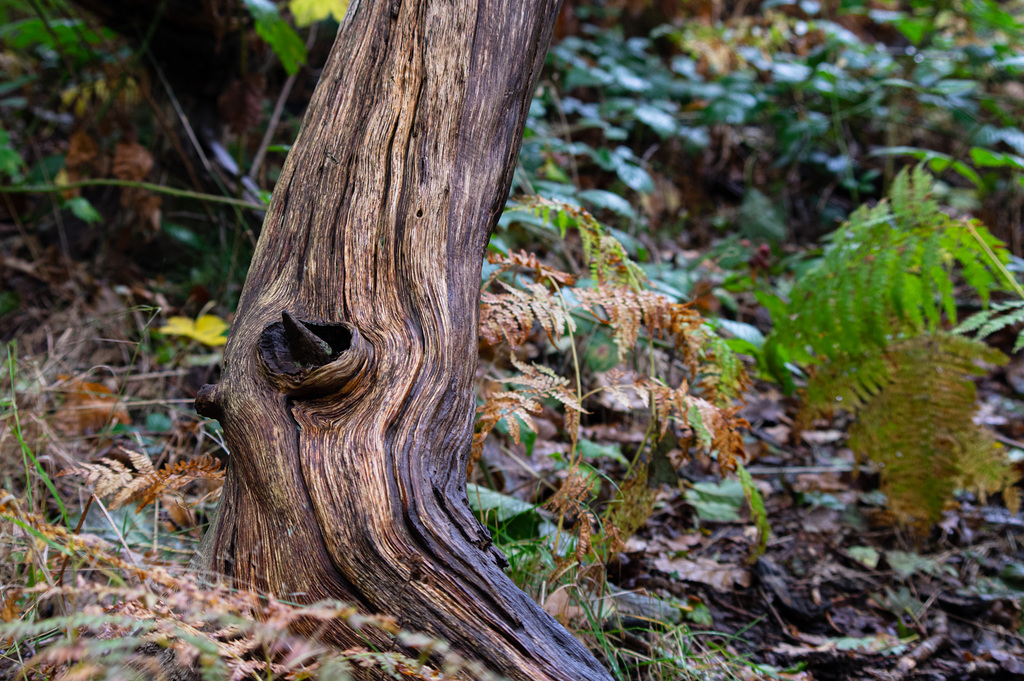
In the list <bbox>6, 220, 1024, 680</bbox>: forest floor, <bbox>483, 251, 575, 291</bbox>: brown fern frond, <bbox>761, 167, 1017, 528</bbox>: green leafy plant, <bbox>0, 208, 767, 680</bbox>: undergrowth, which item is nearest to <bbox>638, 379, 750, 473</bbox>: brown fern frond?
<bbox>0, 208, 767, 680</bbox>: undergrowth

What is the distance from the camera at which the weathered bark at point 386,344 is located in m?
1.29

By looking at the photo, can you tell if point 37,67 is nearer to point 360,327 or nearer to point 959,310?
point 360,327

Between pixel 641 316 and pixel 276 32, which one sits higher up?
pixel 276 32

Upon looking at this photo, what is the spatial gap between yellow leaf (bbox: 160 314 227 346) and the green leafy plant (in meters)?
2.71

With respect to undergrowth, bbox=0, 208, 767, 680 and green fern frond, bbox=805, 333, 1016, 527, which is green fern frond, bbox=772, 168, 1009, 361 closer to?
green fern frond, bbox=805, 333, 1016, 527

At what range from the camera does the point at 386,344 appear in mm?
1555

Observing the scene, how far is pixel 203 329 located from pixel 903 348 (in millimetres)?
3420

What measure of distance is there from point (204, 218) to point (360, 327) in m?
3.23

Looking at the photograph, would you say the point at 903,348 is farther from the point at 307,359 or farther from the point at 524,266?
the point at 307,359

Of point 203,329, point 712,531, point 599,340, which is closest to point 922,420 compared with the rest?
point 712,531

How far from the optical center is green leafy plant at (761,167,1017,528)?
2.70m

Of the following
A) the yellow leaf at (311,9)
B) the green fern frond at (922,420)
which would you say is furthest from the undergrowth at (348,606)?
the yellow leaf at (311,9)

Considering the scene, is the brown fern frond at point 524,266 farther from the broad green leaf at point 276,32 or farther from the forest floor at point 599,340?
the broad green leaf at point 276,32

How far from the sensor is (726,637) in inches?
83.7
